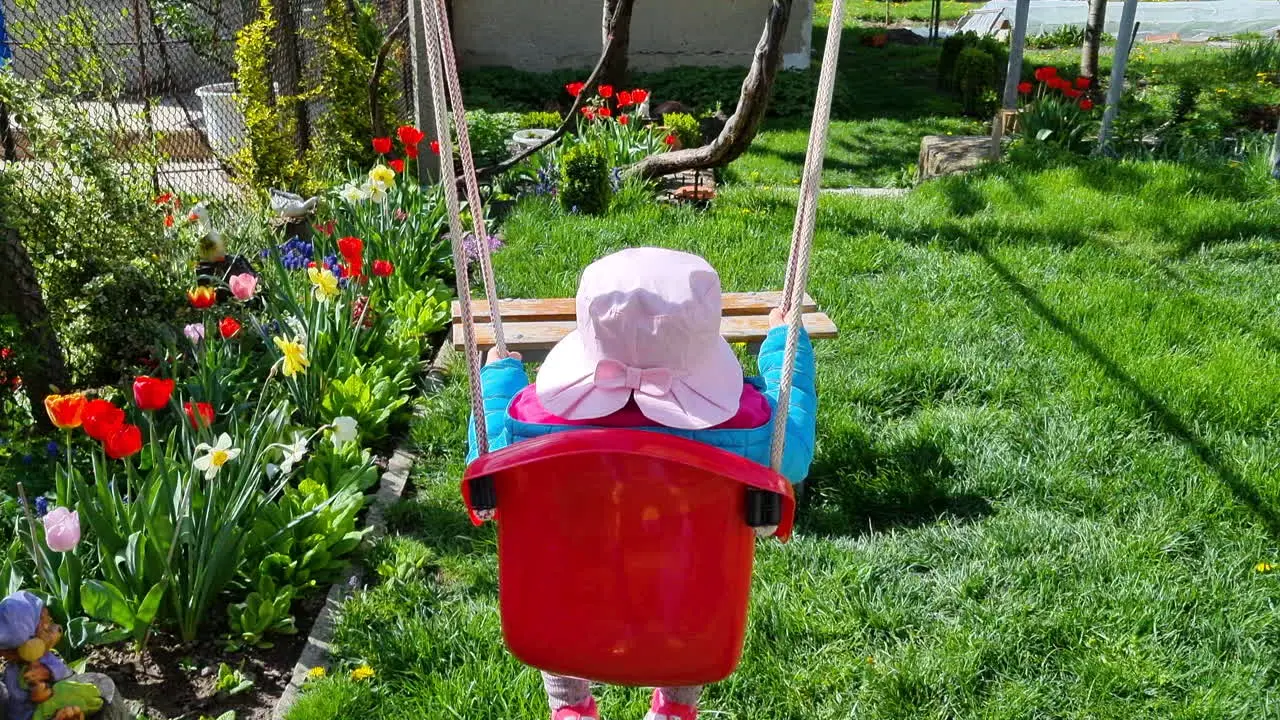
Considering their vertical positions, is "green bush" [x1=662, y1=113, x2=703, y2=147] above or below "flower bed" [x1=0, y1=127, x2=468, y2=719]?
above

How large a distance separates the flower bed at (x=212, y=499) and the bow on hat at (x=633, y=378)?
113 cm

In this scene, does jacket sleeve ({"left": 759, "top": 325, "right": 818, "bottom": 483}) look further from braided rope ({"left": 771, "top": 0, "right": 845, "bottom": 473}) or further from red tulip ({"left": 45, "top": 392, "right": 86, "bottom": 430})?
red tulip ({"left": 45, "top": 392, "right": 86, "bottom": 430})

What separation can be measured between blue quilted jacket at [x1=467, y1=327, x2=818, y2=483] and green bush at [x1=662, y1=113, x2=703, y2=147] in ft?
20.1

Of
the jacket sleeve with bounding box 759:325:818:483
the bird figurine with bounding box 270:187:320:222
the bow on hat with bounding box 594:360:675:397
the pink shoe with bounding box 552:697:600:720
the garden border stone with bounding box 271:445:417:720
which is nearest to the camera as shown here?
the bow on hat with bounding box 594:360:675:397

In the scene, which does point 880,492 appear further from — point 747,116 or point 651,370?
point 747,116

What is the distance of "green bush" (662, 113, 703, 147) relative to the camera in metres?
7.93

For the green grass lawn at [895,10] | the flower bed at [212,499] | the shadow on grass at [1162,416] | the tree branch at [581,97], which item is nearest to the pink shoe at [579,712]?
the flower bed at [212,499]

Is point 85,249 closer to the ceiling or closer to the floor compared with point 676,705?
closer to the ceiling

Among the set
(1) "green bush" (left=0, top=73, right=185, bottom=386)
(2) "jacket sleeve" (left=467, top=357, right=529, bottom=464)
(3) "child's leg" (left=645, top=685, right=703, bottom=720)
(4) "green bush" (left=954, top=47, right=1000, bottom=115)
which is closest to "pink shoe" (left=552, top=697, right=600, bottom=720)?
(3) "child's leg" (left=645, top=685, right=703, bottom=720)

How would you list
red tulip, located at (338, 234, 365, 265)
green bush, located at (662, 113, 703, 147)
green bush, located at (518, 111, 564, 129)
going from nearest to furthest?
1. red tulip, located at (338, 234, 365, 265)
2. green bush, located at (662, 113, 703, 147)
3. green bush, located at (518, 111, 564, 129)

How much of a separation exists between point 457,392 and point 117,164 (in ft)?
4.77

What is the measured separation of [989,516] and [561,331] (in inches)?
55.0

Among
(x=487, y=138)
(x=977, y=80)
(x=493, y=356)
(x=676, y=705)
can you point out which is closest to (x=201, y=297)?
(x=493, y=356)

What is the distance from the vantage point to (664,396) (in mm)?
1518
